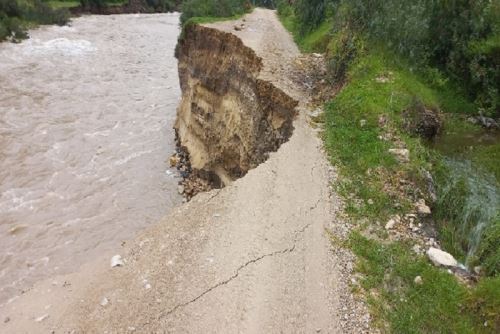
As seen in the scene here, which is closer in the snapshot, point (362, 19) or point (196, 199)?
point (196, 199)

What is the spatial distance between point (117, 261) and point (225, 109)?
→ 1063 cm

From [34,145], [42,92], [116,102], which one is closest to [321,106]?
[34,145]

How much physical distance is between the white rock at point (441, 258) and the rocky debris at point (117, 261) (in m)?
5.82

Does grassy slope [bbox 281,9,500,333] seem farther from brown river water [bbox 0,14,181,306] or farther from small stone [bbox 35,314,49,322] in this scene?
brown river water [bbox 0,14,181,306]

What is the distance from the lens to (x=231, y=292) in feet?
24.0

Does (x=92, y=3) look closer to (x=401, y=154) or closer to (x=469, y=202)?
(x=401, y=154)

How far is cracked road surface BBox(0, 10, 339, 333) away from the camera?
6.94m

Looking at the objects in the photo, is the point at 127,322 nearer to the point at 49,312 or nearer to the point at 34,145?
the point at 49,312

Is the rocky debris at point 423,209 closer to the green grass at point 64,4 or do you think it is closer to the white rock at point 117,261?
the white rock at point 117,261

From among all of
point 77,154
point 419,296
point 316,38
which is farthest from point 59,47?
point 419,296

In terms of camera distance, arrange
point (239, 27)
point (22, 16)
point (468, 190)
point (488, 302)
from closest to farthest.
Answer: point (488, 302) < point (468, 190) < point (239, 27) < point (22, 16)

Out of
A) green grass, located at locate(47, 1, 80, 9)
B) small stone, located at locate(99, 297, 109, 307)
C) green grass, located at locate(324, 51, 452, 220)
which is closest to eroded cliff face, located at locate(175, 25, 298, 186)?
green grass, located at locate(324, 51, 452, 220)

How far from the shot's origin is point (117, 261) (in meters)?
8.43

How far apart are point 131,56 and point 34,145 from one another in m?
19.4
